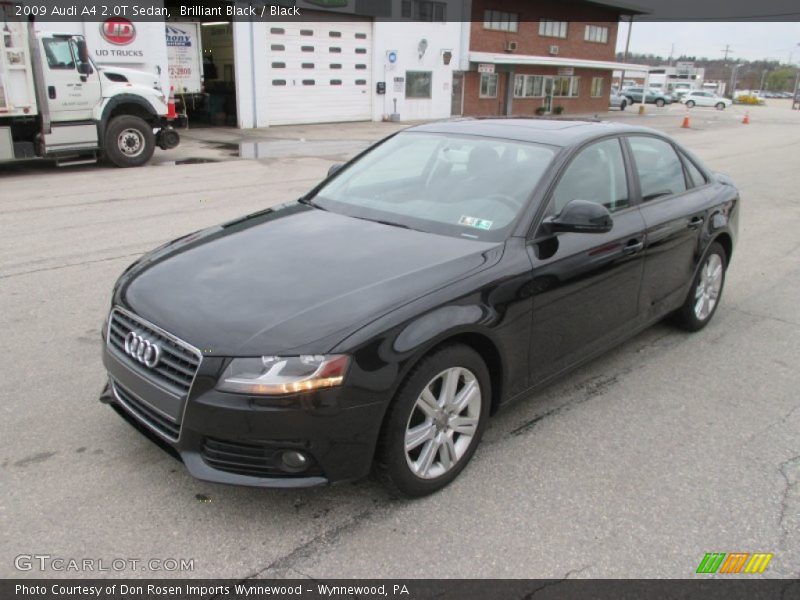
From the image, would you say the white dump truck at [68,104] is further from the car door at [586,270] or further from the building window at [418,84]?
the building window at [418,84]

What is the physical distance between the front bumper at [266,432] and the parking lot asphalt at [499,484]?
24 cm

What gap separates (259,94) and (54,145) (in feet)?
39.4

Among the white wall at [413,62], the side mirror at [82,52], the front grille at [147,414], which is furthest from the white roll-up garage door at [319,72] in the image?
the front grille at [147,414]

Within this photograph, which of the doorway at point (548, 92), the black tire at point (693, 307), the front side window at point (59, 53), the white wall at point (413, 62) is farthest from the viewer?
the doorway at point (548, 92)

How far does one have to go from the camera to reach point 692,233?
4.78m

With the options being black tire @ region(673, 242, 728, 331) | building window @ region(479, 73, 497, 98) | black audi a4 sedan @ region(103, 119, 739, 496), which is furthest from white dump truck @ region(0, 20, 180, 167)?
building window @ region(479, 73, 497, 98)

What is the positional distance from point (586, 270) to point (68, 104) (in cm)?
1204

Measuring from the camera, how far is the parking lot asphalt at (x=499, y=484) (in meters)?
2.72

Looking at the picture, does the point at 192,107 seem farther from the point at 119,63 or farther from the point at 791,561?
the point at 791,561

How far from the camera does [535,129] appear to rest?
4.17 m

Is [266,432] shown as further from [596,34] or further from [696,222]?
[596,34]

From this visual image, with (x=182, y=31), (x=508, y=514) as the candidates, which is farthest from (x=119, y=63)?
(x=508, y=514)

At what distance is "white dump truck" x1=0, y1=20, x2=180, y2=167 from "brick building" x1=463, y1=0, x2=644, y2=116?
2258cm

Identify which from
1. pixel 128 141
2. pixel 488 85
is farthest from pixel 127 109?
pixel 488 85
